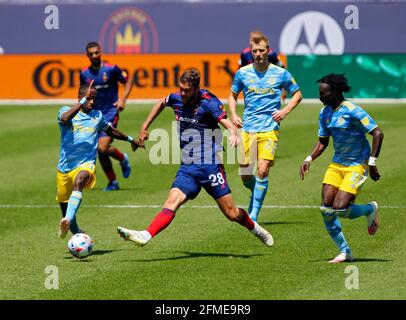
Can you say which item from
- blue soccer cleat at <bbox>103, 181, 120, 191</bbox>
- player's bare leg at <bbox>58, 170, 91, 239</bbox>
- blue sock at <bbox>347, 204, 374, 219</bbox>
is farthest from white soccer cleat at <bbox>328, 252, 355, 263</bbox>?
blue soccer cleat at <bbox>103, 181, 120, 191</bbox>

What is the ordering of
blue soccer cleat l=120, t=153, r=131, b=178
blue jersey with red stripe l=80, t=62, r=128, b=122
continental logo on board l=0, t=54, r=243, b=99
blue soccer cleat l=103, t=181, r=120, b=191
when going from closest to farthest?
blue soccer cleat l=103, t=181, r=120, b=191, blue jersey with red stripe l=80, t=62, r=128, b=122, blue soccer cleat l=120, t=153, r=131, b=178, continental logo on board l=0, t=54, r=243, b=99

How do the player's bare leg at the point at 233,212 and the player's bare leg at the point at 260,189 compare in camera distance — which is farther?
the player's bare leg at the point at 260,189

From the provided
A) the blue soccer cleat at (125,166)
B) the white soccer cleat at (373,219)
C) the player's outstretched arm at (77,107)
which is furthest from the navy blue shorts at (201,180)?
the blue soccer cleat at (125,166)

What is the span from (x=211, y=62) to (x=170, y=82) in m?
1.56

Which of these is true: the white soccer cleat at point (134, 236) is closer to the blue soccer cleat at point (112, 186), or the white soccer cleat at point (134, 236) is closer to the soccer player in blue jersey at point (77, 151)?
the soccer player in blue jersey at point (77, 151)

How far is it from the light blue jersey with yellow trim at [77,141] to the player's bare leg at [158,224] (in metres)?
1.49

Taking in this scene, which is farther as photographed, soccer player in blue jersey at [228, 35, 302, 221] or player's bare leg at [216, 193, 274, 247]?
soccer player in blue jersey at [228, 35, 302, 221]

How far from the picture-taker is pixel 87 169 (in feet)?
44.2

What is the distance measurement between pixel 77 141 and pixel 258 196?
3.01 m

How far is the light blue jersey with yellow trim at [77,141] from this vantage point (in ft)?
44.4

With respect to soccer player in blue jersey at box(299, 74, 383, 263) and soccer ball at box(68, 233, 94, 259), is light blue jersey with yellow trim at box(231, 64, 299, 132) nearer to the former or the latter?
soccer player in blue jersey at box(299, 74, 383, 263)

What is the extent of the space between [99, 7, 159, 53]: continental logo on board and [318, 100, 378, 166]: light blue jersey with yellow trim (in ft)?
82.6

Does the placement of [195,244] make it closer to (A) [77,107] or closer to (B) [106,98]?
(A) [77,107]

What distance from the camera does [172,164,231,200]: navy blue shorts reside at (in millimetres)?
12727
